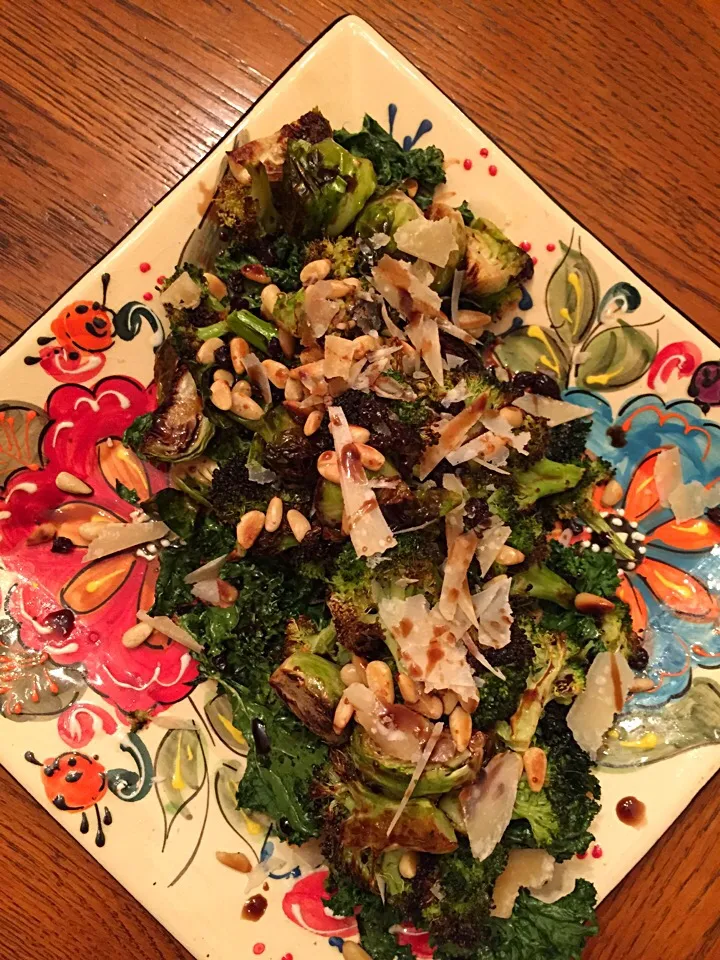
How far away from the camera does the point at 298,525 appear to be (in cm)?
142

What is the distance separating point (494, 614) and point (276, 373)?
30.7 inches

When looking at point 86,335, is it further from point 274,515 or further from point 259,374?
point 274,515

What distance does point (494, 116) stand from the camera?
1805mm

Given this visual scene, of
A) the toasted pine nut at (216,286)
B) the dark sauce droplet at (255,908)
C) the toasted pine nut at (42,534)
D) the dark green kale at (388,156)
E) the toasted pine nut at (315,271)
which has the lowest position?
the dark sauce droplet at (255,908)

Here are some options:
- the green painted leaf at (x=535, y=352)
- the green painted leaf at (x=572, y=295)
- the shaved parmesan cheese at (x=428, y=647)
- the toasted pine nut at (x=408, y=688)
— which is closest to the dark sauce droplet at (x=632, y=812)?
the shaved parmesan cheese at (x=428, y=647)

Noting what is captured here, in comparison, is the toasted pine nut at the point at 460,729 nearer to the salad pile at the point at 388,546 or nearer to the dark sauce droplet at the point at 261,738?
the salad pile at the point at 388,546

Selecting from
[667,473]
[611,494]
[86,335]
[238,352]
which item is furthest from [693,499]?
[86,335]

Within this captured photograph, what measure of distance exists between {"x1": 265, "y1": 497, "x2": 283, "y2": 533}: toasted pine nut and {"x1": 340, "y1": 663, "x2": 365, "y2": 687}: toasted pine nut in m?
0.38

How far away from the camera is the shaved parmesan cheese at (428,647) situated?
4.28 feet

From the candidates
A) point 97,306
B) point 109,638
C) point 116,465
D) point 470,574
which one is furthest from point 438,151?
point 109,638

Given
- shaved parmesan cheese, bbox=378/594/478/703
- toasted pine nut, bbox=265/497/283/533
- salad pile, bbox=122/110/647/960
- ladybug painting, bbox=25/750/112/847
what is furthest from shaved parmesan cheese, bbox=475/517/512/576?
ladybug painting, bbox=25/750/112/847

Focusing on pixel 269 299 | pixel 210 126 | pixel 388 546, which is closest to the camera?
pixel 388 546

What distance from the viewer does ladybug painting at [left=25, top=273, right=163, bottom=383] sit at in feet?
5.17

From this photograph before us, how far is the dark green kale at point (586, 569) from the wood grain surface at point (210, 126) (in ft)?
2.70
